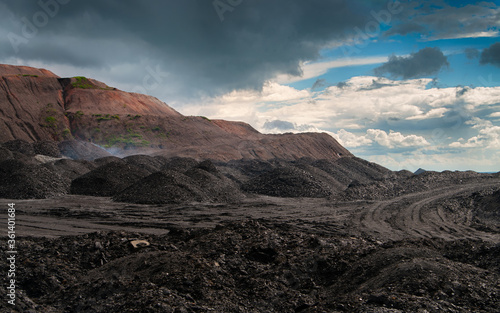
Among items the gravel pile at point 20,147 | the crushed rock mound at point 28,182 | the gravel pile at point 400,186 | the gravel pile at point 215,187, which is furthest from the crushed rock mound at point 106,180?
the gravel pile at point 20,147

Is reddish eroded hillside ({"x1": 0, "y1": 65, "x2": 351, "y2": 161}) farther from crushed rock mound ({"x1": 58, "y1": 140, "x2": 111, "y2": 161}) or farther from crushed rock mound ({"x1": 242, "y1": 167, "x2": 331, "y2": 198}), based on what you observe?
crushed rock mound ({"x1": 242, "y1": 167, "x2": 331, "y2": 198})

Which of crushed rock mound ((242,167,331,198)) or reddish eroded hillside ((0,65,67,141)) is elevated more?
reddish eroded hillside ((0,65,67,141))

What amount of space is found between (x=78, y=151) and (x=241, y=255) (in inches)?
1783

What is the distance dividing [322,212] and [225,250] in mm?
11192

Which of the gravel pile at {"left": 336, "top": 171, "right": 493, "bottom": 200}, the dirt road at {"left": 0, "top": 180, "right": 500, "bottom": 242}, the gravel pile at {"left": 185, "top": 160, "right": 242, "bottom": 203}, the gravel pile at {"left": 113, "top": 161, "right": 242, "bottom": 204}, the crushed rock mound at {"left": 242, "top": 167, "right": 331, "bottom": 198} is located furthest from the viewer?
the crushed rock mound at {"left": 242, "top": 167, "right": 331, "bottom": 198}

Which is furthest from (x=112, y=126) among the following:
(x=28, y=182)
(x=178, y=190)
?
(x=178, y=190)

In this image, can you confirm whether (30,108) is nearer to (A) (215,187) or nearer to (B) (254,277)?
(A) (215,187)

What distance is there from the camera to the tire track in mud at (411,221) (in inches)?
576

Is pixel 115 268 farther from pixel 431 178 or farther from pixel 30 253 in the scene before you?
pixel 431 178

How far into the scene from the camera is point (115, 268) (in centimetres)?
810

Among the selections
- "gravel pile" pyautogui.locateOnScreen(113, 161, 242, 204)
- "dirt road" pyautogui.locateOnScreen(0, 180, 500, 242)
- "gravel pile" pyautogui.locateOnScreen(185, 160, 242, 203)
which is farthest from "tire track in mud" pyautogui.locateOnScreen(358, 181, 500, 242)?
"gravel pile" pyautogui.locateOnScreen(113, 161, 242, 204)

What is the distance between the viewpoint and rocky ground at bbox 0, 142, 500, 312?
6.48 meters

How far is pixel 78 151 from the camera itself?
48.0 m

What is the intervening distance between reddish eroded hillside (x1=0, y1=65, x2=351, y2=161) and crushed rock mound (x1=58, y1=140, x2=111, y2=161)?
1045cm
